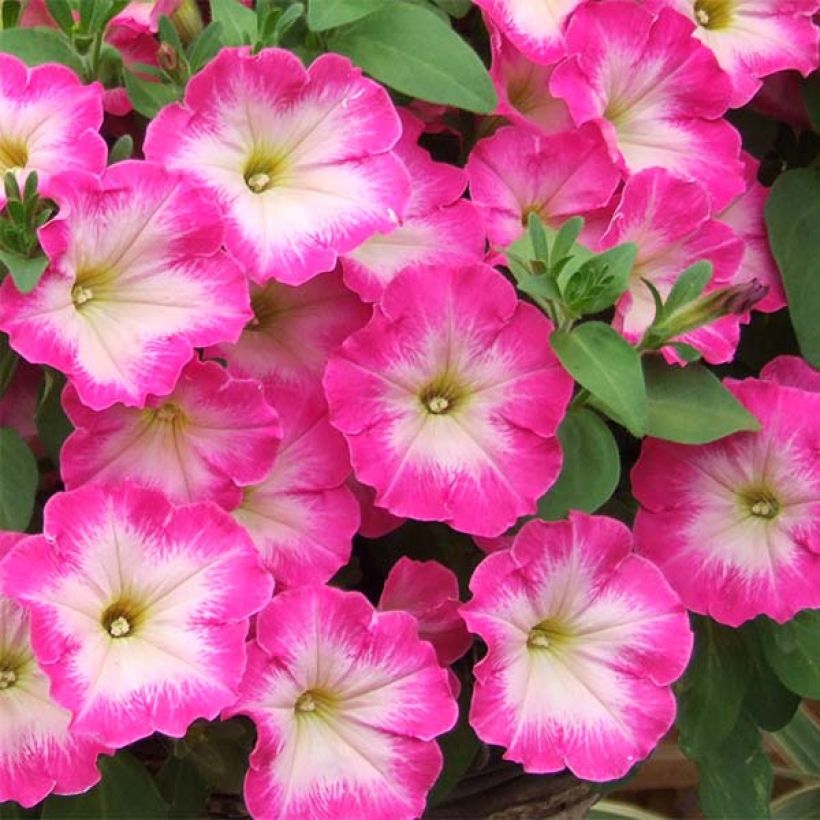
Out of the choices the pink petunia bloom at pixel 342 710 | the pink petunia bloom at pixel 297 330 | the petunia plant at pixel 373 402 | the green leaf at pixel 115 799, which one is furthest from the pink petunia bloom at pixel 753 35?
the green leaf at pixel 115 799

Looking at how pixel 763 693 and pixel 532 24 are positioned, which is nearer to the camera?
pixel 532 24

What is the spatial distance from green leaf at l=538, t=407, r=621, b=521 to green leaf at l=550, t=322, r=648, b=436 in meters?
0.03

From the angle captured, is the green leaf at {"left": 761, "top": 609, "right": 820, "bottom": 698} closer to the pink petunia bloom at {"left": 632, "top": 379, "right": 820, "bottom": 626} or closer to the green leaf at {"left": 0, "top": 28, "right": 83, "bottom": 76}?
the pink petunia bloom at {"left": 632, "top": 379, "right": 820, "bottom": 626}

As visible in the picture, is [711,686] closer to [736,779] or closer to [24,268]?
[736,779]

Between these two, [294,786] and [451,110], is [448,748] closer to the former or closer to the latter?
[294,786]

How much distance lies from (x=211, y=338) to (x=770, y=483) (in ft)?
0.94

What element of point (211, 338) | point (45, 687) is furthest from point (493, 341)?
point (45, 687)

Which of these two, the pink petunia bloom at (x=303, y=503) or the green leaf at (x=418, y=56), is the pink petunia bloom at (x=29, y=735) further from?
the green leaf at (x=418, y=56)

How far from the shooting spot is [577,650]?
0.67 meters

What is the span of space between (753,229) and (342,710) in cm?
34

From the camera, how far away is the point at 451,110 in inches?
29.6

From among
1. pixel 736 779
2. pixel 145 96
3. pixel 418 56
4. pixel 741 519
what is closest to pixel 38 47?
pixel 145 96

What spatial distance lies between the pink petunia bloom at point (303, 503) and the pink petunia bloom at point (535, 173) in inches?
5.2

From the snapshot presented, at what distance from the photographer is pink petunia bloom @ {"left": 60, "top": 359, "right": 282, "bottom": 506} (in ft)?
A: 2.02
